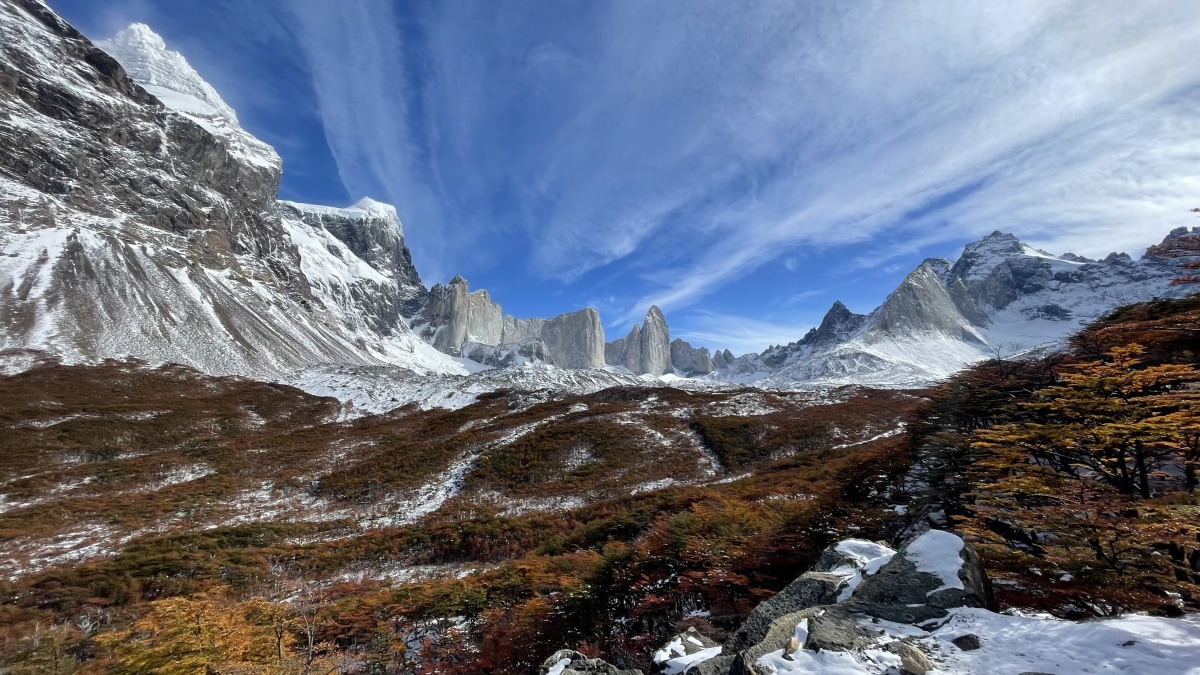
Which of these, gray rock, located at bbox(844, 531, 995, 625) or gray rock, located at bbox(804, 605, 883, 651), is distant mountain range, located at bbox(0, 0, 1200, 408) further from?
gray rock, located at bbox(804, 605, 883, 651)

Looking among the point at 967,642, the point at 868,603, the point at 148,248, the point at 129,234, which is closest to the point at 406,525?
the point at 868,603

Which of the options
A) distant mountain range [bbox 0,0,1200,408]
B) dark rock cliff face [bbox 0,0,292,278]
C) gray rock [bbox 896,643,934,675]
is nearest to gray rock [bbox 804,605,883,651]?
gray rock [bbox 896,643,934,675]

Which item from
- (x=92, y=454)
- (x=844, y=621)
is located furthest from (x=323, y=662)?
(x=92, y=454)

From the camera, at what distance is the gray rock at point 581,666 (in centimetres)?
746

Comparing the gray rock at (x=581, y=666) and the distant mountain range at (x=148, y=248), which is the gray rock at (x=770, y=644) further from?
the distant mountain range at (x=148, y=248)

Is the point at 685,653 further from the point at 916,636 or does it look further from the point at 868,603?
the point at 916,636

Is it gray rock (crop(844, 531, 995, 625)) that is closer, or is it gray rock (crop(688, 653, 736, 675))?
gray rock (crop(688, 653, 736, 675))

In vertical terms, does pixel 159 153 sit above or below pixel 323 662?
above

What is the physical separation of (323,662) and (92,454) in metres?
40.5

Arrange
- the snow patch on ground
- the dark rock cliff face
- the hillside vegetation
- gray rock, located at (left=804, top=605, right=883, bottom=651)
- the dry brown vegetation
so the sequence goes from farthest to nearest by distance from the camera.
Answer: the dark rock cliff face, the dry brown vegetation, the hillside vegetation, the snow patch on ground, gray rock, located at (left=804, top=605, right=883, bottom=651)

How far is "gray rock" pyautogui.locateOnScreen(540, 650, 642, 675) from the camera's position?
746 cm

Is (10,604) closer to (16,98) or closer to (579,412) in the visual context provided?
(579,412)

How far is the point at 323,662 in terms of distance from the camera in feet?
28.3

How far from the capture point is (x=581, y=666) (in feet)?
25.5
